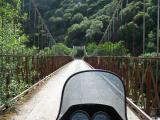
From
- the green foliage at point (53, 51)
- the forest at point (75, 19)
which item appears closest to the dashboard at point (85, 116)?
the green foliage at point (53, 51)

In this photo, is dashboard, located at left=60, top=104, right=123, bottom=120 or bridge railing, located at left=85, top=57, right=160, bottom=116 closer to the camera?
dashboard, located at left=60, top=104, right=123, bottom=120

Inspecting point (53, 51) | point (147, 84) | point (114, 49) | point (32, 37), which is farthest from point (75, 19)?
point (147, 84)

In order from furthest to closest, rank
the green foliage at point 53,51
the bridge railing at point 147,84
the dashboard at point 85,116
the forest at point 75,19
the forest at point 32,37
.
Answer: the forest at point 75,19 < the green foliage at point 53,51 < the forest at point 32,37 < the bridge railing at point 147,84 < the dashboard at point 85,116

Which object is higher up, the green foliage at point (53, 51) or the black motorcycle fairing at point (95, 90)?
the black motorcycle fairing at point (95, 90)

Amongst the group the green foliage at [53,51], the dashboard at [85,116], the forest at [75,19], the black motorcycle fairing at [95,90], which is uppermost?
the forest at [75,19]

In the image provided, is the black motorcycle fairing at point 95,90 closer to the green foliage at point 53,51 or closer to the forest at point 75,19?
the green foliage at point 53,51

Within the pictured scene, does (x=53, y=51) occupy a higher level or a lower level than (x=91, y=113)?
lower

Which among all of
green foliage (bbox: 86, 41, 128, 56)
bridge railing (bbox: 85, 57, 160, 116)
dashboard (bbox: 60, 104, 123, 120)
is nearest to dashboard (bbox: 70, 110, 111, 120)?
dashboard (bbox: 60, 104, 123, 120)

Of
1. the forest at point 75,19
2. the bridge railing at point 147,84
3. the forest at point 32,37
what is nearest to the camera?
the bridge railing at point 147,84

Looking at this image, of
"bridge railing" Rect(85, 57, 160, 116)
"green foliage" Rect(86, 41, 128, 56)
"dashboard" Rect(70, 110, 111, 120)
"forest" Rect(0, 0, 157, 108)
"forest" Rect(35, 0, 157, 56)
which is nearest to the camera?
"dashboard" Rect(70, 110, 111, 120)

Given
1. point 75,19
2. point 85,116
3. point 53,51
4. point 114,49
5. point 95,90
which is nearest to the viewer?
point 85,116

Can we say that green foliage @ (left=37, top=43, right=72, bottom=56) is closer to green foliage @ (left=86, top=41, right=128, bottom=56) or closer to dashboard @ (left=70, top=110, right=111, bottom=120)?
green foliage @ (left=86, top=41, right=128, bottom=56)

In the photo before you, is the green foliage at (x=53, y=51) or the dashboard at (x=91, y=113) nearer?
the dashboard at (x=91, y=113)

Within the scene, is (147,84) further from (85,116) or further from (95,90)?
(85,116)
